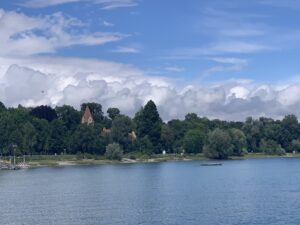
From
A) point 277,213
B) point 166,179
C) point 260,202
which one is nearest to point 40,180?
point 166,179

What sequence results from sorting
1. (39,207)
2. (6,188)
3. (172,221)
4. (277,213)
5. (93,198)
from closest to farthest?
(172,221) < (277,213) < (39,207) < (93,198) < (6,188)

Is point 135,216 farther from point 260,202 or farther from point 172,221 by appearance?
point 260,202

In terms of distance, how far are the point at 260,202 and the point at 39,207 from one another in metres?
33.0

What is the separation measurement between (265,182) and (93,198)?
4668cm

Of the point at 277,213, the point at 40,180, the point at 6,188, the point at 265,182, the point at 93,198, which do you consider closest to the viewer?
the point at 277,213

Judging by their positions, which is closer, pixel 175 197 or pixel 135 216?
pixel 135 216

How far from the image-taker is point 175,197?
9831cm

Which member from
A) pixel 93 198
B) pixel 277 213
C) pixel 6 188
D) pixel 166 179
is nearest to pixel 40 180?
pixel 6 188

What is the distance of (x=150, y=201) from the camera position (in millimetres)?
92875

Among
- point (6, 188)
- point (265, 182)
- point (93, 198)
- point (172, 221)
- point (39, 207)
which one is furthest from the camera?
point (265, 182)

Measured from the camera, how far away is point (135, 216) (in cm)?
7756

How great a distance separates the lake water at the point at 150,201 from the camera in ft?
246

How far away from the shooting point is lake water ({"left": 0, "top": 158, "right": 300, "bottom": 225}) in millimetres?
75125

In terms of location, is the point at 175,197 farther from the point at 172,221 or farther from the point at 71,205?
the point at 172,221
